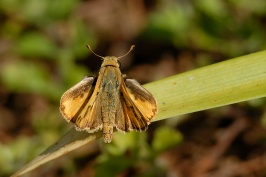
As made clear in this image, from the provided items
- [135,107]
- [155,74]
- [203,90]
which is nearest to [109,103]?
[135,107]

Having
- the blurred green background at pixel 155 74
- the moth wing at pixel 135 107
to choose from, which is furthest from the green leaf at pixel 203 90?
the blurred green background at pixel 155 74

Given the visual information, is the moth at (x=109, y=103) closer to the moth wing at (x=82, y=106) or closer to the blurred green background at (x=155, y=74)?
the moth wing at (x=82, y=106)

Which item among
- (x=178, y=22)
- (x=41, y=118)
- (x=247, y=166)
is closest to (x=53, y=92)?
(x=41, y=118)

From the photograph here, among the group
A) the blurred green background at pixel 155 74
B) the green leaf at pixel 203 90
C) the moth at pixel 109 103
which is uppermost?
the moth at pixel 109 103

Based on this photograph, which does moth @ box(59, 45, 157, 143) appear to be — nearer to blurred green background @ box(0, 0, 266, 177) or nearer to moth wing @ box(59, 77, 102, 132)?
moth wing @ box(59, 77, 102, 132)

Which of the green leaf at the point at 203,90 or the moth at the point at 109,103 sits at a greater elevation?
the moth at the point at 109,103

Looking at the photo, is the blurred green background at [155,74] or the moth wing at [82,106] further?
the blurred green background at [155,74]

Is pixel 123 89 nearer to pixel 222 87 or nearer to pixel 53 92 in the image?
pixel 222 87
